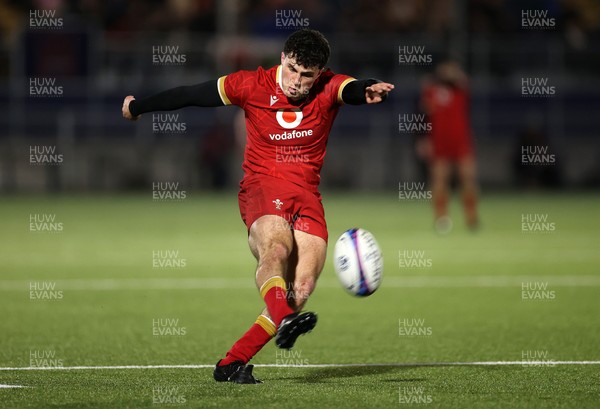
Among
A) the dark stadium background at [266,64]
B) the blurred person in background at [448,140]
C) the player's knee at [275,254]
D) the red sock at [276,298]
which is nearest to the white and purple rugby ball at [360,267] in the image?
the player's knee at [275,254]

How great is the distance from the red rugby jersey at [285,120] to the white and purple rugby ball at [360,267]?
49 cm

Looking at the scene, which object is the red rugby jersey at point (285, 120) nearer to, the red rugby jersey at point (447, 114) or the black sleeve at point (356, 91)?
the black sleeve at point (356, 91)

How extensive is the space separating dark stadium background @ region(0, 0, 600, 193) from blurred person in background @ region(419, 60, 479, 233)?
754 centimetres

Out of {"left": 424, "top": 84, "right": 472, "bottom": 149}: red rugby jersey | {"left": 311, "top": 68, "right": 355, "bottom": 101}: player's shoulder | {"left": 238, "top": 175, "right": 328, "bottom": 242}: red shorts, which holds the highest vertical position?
{"left": 311, "top": 68, "right": 355, "bottom": 101}: player's shoulder

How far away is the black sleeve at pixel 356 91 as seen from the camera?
7.48 meters

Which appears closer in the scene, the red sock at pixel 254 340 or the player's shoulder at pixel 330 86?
the red sock at pixel 254 340

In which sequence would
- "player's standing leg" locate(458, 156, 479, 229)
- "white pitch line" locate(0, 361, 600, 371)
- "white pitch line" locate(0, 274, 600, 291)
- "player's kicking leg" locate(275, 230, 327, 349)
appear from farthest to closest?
"player's standing leg" locate(458, 156, 479, 229)
"white pitch line" locate(0, 274, 600, 291)
"white pitch line" locate(0, 361, 600, 371)
"player's kicking leg" locate(275, 230, 327, 349)

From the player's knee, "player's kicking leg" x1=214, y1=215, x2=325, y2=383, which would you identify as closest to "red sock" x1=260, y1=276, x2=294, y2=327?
"player's kicking leg" x1=214, y1=215, x2=325, y2=383

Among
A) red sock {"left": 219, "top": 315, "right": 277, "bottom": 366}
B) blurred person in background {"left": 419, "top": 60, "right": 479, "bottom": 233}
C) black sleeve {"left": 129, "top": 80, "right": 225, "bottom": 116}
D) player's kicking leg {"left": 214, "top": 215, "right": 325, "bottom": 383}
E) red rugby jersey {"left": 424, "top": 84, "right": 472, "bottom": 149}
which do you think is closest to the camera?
player's kicking leg {"left": 214, "top": 215, "right": 325, "bottom": 383}

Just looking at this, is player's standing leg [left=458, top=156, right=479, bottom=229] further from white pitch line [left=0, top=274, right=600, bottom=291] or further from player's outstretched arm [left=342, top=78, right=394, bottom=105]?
player's outstretched arm [left=342, top=78, right=394, bottom=105]

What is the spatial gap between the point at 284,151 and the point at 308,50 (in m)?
0.72

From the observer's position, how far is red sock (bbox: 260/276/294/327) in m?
6.86

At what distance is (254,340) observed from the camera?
7328 millimetres

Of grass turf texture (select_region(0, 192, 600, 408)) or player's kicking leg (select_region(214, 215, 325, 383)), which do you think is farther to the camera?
grass turf texture (select_region(0, 192, 600, 408))
